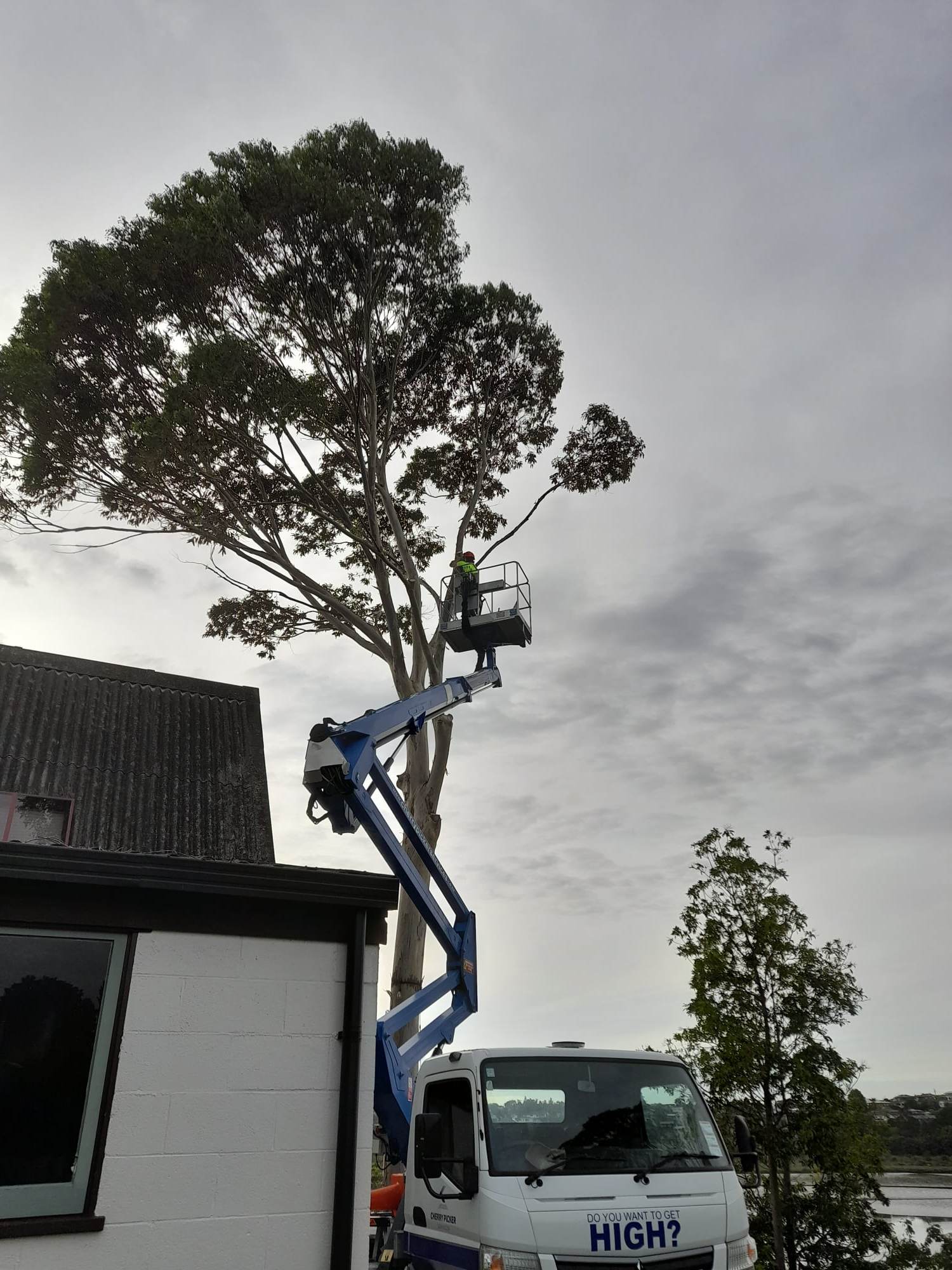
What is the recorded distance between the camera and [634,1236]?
6074mm

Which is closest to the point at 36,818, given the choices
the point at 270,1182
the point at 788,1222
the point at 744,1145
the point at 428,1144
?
the point at 428,1144

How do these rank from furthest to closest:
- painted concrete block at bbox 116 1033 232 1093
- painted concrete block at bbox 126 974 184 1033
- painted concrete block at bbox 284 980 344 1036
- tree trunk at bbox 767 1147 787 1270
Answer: tree trunk at bbox 767 1147 787 1270 < painted concrete block at bbox 284 980 344 1036 < painted concrete block at bbox 126 974 184 1033 < painted concrete block at bbox 116 1033 232 1093

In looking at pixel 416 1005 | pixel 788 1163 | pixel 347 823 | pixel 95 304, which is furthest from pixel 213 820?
pixel 788 1163

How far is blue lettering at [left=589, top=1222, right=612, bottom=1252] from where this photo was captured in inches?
235

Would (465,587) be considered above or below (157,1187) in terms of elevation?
above

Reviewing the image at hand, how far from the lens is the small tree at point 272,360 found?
16578 mm

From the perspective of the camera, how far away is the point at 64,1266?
4.76 meters

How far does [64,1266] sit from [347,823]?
21.5ft

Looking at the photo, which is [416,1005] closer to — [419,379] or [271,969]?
[271,969]

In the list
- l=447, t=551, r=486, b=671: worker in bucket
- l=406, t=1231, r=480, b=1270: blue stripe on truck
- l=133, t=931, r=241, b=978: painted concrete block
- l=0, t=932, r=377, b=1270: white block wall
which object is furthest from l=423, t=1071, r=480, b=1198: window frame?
l=447, t=551, r=486, b=671: worker in bucket

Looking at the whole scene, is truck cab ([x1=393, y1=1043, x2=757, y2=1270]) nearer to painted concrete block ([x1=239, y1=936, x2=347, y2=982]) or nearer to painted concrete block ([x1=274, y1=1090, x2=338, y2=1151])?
painted concrete block ([x1=274, y1=1090, x2=338, y2=1151])

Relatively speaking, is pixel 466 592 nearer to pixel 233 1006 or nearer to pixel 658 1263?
pixel 233 1006

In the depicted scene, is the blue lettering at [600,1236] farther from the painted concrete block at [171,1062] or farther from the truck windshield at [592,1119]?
the painted concrete block at [171,1062]

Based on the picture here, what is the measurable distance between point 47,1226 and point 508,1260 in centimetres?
298
